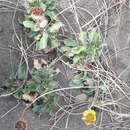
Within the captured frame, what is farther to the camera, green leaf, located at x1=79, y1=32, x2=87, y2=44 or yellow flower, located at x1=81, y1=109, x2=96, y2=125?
green leaf, located at x1=79, y1=32, x2=87, y2=44

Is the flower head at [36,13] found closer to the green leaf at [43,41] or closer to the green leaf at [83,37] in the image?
the green leaf at [43,41]

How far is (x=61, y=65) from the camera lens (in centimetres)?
248

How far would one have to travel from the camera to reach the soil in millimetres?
2346

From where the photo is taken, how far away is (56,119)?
237 centimetres

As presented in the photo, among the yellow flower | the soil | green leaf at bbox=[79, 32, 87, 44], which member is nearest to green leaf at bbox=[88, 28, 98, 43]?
green leaf at bbox=[79, 32, 87, 44]

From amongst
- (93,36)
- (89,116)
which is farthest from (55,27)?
(89,116)

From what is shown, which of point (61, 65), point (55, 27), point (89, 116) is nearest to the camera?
point (89, 116)

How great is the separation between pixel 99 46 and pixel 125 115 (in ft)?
1.48

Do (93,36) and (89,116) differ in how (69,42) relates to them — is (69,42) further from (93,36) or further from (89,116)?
(89,116)

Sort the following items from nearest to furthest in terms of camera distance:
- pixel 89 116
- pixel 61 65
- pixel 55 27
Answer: pixel 89 116 < pixel 55 27 < pixel 61 65

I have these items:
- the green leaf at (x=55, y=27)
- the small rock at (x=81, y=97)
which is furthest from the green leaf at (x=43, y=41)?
the small rock at (x=81, y=97)

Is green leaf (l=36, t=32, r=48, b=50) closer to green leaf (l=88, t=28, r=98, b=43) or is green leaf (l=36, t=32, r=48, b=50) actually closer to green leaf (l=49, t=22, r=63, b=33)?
green leaf (l=49, t=22, r=63, b=33)

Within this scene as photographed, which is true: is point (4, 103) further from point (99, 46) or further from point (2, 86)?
point (99, 46)

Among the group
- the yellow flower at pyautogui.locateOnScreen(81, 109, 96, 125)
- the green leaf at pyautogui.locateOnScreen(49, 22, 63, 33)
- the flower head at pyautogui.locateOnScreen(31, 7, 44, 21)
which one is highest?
the flower head at pyautogui.locateOnScreen(31, 7, 44, 21)
